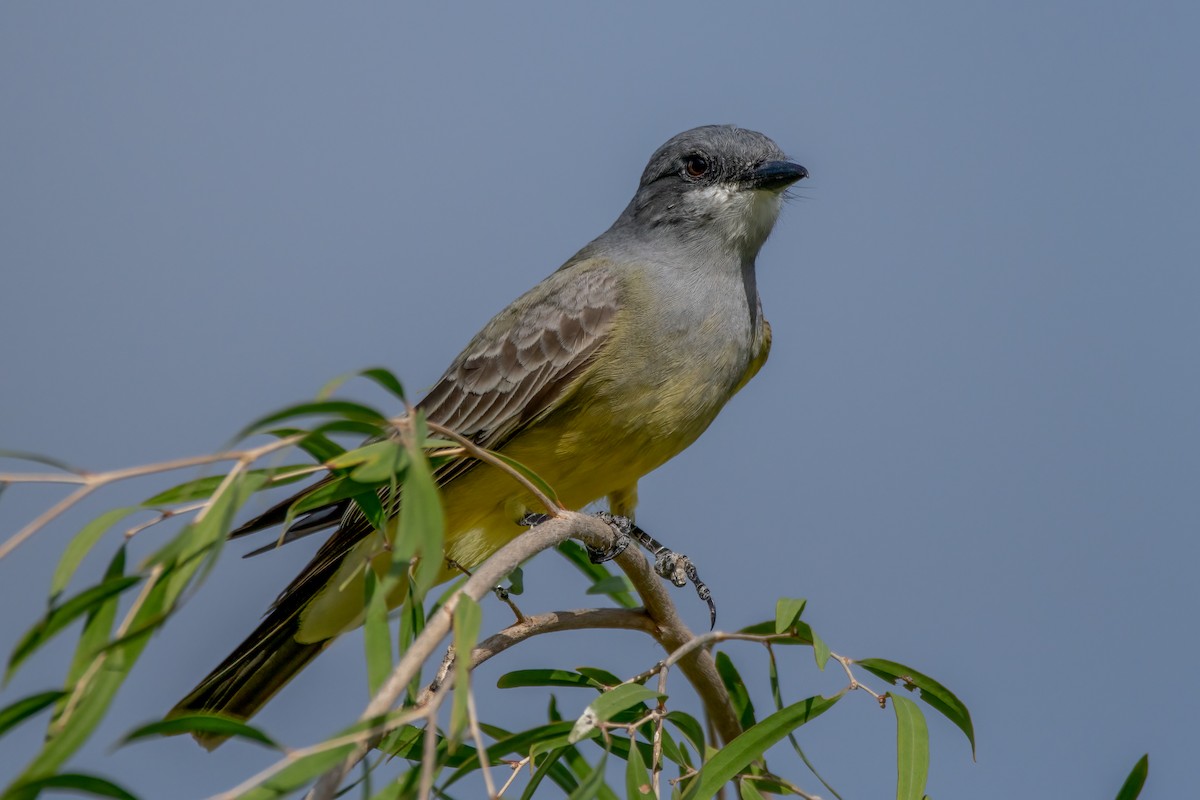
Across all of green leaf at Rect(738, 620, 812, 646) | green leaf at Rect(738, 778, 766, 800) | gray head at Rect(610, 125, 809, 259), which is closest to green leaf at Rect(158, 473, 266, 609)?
green leaf at Rect(738, 620, 812, 646)

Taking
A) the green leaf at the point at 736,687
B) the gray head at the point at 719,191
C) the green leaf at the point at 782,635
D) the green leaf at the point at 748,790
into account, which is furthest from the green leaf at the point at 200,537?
the gray head at the point at 719,191

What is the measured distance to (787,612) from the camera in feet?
9.69

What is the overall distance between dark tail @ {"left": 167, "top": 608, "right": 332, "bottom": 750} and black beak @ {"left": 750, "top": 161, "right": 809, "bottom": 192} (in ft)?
7.98

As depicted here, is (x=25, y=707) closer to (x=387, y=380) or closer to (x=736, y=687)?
(x=387, y=380)

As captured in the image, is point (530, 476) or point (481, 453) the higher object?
point (481, 453)

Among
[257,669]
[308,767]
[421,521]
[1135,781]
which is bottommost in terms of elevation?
[1135,781]

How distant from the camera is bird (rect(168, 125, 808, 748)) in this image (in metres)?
4.34

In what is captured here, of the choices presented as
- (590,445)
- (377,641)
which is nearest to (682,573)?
(590,445)

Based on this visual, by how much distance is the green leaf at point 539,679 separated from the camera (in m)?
3.24

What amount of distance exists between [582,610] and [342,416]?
1385 mm

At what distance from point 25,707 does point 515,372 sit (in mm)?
2959

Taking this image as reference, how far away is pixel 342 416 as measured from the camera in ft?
6.89

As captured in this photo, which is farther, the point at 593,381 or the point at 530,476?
the point at 593,381

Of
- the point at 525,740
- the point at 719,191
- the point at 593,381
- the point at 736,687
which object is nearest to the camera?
the point at 525,740
